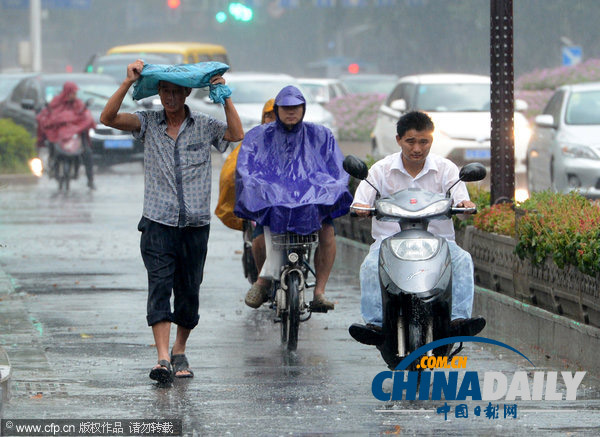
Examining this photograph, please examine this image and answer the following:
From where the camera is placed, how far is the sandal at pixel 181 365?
814cm

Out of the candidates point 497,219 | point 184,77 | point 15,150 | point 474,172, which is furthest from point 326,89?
point 474,172

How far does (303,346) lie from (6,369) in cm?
240

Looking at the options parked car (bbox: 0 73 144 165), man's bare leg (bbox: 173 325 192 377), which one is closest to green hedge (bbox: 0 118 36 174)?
parked car (bbox: 0 73 144 165)

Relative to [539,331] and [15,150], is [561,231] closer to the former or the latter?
[539,331]

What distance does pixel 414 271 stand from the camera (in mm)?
7391

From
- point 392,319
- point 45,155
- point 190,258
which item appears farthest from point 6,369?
point 45,155

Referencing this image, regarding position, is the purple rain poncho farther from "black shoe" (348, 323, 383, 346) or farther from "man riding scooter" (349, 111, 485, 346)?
"black shoe" (348, 323, 383, 346)

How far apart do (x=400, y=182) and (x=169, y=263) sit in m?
1.39

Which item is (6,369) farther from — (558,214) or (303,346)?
(558,214)

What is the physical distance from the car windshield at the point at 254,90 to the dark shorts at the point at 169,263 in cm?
1880

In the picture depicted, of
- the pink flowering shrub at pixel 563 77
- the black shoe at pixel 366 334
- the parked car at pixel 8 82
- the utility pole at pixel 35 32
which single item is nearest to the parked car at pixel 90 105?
the parked car at pixel 8 82

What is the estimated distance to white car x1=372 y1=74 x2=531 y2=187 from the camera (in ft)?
68.1

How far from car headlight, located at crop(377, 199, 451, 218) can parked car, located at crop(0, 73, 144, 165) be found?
1794 cm

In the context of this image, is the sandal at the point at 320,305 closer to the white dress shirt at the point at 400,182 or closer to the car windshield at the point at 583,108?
the white dress shirt at the point at 400,182
